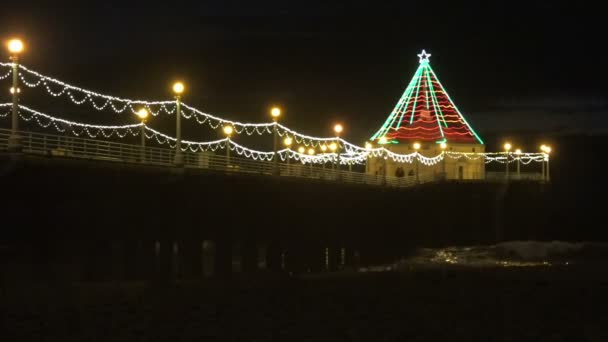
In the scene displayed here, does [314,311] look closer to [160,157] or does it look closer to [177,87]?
[177,87]

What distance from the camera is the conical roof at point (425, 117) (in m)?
83.8

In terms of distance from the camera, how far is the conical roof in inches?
3300

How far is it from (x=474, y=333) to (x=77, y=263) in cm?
1581

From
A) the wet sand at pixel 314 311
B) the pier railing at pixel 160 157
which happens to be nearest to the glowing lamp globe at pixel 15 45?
the pier railing at pixel 160 157

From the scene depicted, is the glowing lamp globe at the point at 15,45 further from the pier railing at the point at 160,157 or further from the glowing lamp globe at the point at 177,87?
the glowing lamp globe at the point at 177,87

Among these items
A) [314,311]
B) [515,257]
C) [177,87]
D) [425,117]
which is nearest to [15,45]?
[177,87]

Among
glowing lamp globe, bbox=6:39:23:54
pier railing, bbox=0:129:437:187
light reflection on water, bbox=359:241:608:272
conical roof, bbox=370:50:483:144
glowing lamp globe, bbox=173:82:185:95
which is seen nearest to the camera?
glowing lamp globe, bbox=6:39:23:54

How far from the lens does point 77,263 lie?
29.7m

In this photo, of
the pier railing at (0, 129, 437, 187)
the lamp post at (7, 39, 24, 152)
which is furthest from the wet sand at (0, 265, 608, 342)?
the pier railing at (0, 129, 437, 187)

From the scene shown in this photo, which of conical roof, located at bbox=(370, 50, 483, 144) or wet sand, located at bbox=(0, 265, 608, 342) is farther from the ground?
conical roof, located at bbox=(370, 50, 483, 144)

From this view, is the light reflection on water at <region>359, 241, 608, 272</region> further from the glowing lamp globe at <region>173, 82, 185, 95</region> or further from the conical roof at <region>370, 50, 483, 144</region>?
the conical roof at <region>370, 50, 483, 144</region>

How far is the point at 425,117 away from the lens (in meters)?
85.8

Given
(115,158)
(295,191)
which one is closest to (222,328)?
(115,158)

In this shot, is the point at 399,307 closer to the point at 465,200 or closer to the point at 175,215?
the point at 175,215
